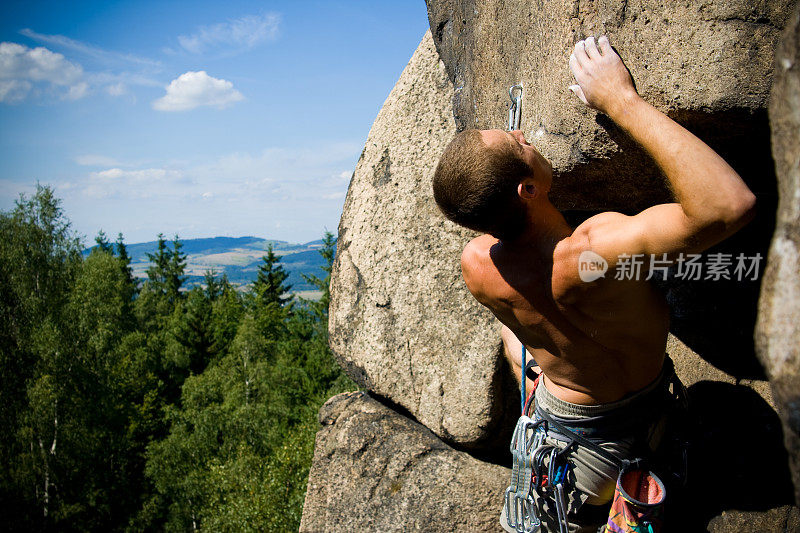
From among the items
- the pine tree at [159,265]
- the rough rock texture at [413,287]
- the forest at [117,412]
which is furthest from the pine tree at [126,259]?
the rough rock texture at [413,287]

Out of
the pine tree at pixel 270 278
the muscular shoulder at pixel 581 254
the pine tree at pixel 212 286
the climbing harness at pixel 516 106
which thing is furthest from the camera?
the pine tree at pixel 212 286

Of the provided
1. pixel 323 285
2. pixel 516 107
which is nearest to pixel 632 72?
pixel 516 107

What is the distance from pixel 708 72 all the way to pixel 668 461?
70.6 inches

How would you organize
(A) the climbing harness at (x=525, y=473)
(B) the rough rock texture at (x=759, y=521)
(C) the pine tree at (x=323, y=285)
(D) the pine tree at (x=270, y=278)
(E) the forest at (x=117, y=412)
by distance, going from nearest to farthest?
(B) the rough rock texture at (x=759, y=521), (A) the climbing harness at (x=525, y=473), (E) the forest at (x=117, y=412), (C) the pine tree at (x=323, y=285), (D) the pine tree at (x=270, y=278)

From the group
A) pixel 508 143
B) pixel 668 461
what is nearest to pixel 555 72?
pixel 508 143

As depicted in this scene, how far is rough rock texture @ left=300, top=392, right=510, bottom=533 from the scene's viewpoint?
4.36 m

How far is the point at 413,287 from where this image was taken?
15.4ft

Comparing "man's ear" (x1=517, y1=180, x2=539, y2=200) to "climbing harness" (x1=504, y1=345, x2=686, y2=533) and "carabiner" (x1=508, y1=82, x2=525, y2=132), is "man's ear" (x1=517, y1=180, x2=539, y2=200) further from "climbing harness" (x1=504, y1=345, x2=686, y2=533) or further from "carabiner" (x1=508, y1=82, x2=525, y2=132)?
"carabiner" (x1=508, y1=82, x2=525, y2=132)

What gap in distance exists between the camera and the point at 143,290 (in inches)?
1448

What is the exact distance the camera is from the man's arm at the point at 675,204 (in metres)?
1.73

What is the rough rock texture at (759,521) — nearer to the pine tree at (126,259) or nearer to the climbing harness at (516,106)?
the climbing harness at (516,106)

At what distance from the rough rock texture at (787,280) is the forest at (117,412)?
16449mm

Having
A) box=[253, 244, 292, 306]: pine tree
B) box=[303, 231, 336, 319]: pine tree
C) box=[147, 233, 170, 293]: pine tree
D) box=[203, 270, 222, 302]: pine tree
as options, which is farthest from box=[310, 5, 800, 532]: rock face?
box=[147, 233, 170, 293]: pine tree

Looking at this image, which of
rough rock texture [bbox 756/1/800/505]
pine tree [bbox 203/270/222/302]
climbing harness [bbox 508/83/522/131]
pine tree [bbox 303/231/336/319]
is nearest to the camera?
rough rock texture [bbox 756/1/800/505]
